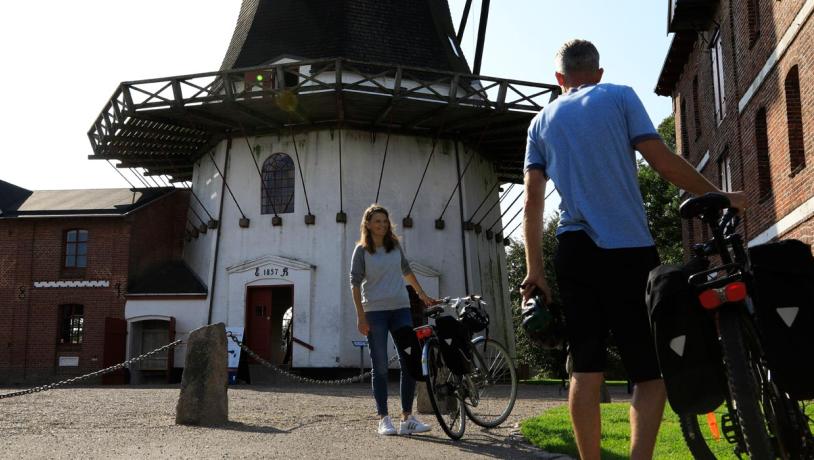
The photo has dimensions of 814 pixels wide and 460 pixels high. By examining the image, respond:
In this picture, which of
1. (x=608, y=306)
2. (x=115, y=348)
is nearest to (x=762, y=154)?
(x=608, y=306)

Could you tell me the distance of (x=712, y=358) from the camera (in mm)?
2816

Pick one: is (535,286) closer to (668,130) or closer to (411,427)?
(411,427)

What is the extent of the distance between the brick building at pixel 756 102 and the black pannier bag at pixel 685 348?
36.6ft

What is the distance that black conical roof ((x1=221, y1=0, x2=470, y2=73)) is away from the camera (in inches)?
1000

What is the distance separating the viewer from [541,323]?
131 inches

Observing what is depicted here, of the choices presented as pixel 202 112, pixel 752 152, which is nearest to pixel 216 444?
pixel 752 152

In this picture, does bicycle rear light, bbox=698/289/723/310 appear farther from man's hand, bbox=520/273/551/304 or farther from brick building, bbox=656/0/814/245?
brick building, bbox=656/0/814/245

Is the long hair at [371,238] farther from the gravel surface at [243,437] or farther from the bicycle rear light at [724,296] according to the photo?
the bicycle rear light at [724,296]

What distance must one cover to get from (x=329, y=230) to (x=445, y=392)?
17136 millimetres

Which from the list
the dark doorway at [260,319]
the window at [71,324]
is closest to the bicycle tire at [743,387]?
the dark doorway at [260,319]

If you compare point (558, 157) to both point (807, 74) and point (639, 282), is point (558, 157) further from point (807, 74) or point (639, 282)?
point (807, 74)

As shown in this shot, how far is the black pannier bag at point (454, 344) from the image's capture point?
271 inches

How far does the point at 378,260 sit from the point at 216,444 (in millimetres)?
1992

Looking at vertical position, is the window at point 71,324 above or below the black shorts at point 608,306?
above
